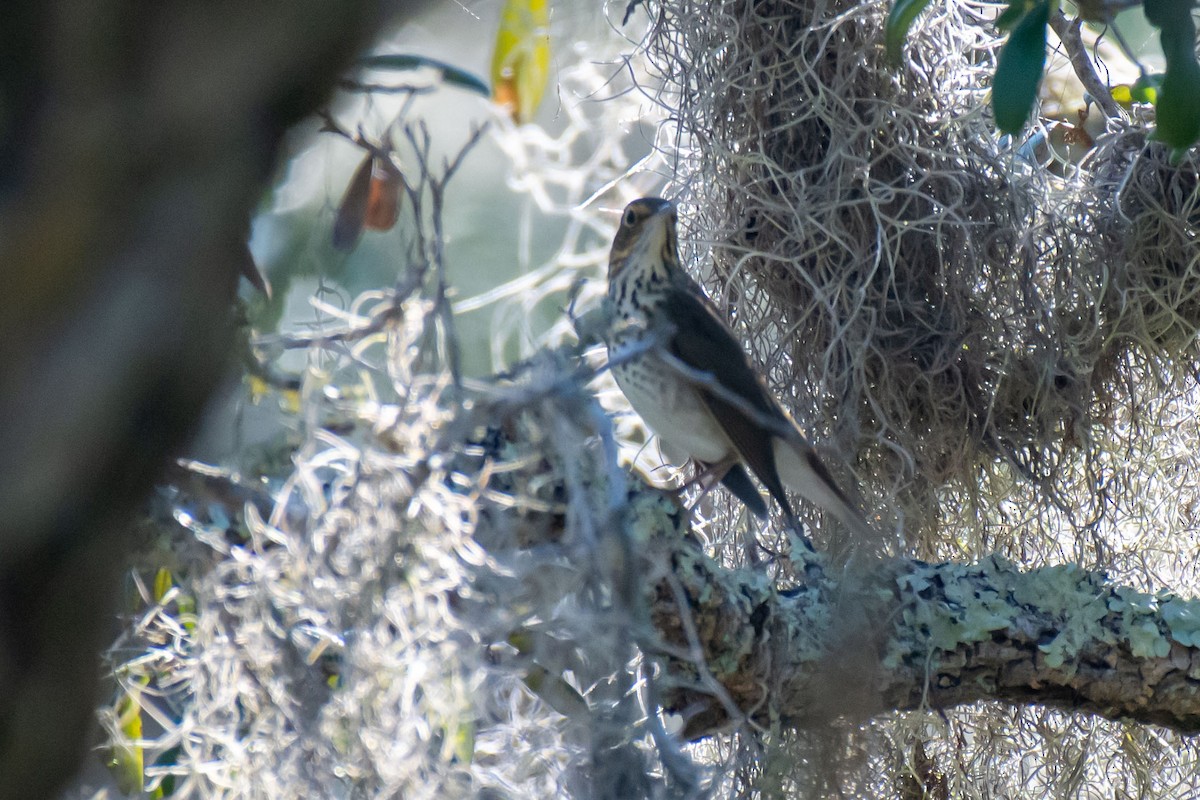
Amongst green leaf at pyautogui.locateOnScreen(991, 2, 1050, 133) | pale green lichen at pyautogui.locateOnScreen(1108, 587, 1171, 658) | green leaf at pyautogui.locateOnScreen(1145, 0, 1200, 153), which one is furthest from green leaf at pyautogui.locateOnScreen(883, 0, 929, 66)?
pale green lichen at pyautogui.locateOnScreen(1108, 587, 1171, 658)

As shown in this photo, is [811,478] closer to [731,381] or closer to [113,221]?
[731,381]

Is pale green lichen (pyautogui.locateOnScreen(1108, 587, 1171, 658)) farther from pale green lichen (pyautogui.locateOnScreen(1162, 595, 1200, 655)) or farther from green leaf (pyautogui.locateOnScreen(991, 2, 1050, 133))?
green leaf (pyautogui.locateOnScreen(991, 2, 1050, 133))

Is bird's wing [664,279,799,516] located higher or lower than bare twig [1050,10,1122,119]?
lower

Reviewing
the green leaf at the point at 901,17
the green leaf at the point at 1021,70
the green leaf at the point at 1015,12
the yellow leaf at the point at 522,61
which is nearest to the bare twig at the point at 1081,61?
the green leaf at the point at 901,17

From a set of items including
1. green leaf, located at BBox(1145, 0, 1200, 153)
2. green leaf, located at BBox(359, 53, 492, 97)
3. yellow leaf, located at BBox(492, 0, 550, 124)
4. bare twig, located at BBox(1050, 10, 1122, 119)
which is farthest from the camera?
bare twig, located at BBox(1050, 10, 1122, 119)

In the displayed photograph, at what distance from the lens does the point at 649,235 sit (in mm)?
1943

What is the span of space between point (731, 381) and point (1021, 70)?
684 millimetres

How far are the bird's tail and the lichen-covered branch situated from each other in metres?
0.14

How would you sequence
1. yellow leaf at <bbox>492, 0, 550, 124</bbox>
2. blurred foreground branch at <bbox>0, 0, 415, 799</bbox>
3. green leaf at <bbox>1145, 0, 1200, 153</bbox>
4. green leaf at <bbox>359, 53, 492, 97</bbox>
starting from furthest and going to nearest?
yellow leaf at <bbox>492, 0, 550, 124</bbox>
green leaf at <bbox>1145, 0, 1200, 153</bbox>
green leaf at <bbox>359, 53, 492, 97</bbox>
blurred foreground branch at <bbox>0, 0, 415, 799</bbox>

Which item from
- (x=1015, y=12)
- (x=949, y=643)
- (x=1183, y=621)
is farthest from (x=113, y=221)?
(x=1183, y=621)

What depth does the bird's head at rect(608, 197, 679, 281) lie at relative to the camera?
6.37 ft

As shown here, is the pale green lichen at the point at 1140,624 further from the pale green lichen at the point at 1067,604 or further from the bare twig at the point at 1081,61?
the bare twig at the point at 1081,61

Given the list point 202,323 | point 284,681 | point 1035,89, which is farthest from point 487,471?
point 1035,89

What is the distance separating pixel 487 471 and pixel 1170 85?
93cm
